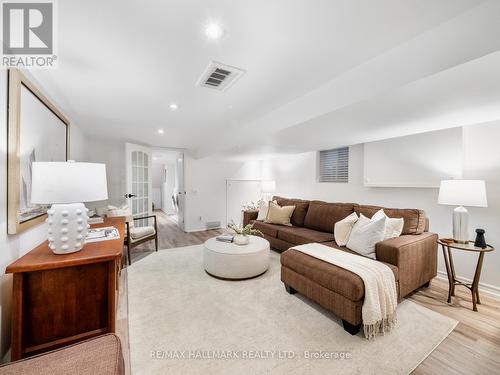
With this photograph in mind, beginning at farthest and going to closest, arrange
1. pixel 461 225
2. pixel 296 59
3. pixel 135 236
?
pixel 135 236 < pixel 461 225 < pixel 296 59

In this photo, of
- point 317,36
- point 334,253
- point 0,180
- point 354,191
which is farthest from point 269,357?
point 354,191

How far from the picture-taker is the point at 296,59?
1673mm

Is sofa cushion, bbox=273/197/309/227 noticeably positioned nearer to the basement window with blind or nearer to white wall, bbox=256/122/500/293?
white wall, bbox=256/122/500/293

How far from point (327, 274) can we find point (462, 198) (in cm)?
164

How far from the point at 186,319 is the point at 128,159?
3626mm

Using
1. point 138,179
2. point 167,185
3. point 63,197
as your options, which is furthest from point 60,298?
point 167,185

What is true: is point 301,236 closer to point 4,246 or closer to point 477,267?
point 477,267

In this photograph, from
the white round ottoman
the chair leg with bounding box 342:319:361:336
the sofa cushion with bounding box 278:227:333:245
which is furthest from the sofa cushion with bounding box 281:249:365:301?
the sofa cushion with bounding box 278:227:333:245

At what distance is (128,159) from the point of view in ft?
14.7

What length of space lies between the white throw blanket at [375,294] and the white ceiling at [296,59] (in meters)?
1.43

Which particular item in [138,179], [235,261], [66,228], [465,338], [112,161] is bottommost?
[465,338]

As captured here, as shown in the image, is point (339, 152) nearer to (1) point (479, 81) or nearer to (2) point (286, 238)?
(2) point (286, 238)

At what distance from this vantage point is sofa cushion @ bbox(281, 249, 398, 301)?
174cm

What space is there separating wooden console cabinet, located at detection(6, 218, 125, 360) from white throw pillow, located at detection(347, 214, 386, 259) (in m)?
2.35
